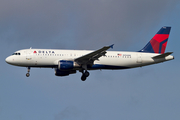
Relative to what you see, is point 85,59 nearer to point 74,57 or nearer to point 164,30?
point 74,57

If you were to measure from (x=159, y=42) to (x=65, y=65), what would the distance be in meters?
16.9

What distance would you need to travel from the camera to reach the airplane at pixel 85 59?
48.2m

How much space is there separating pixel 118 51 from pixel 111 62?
2.58m

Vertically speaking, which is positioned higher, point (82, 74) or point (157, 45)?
point (157, 45)

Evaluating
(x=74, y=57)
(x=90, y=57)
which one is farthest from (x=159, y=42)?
(x=74, y=57)

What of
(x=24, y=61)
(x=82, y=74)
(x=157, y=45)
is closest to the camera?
(x=24, y=61)

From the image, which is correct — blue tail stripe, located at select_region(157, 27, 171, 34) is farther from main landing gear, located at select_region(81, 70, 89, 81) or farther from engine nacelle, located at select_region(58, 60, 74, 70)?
engine nacelle, located at select_region(58, 60, 74, 70)

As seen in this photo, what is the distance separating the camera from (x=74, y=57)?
49.6 m

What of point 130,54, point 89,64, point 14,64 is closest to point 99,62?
point 89,64

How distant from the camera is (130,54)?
52125mm

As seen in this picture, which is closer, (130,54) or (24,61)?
(24,61)

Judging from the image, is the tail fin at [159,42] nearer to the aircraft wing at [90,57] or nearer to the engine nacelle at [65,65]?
the aircraft wing at [90,57]

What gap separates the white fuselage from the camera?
4828 centimetres

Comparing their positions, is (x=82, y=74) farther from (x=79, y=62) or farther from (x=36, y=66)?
(x=36, y=66)
